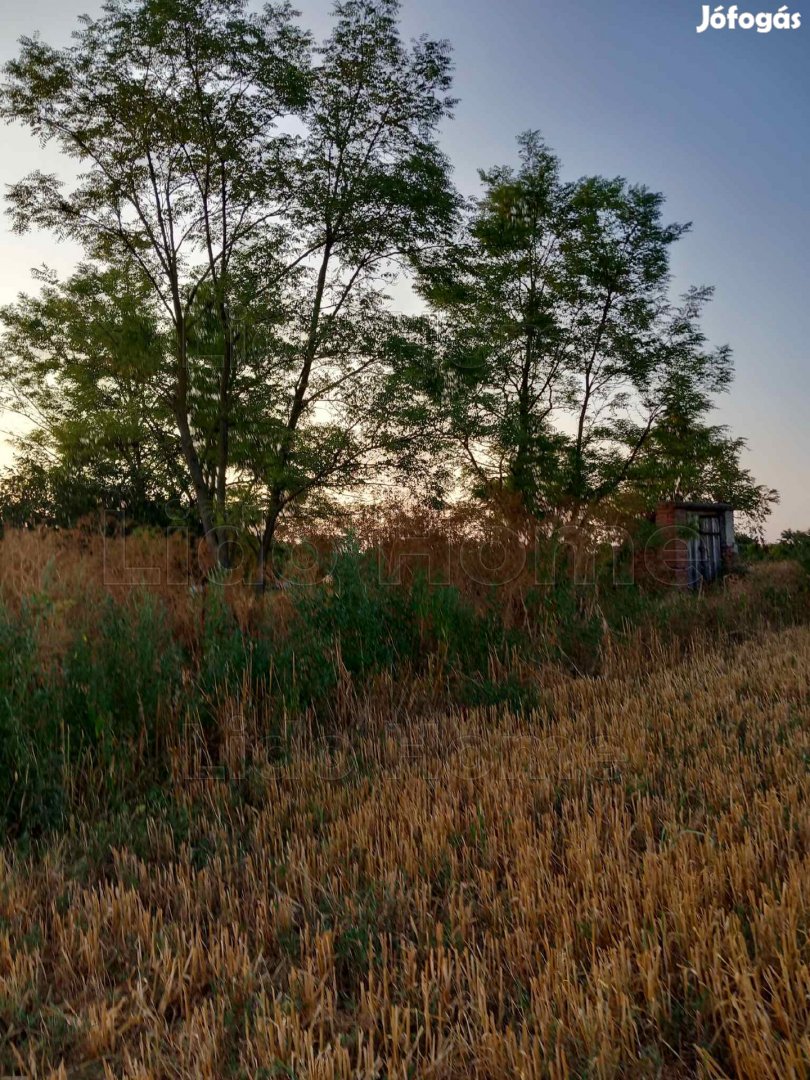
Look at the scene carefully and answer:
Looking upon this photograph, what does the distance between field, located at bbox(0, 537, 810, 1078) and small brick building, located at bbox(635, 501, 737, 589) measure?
10.4 meters

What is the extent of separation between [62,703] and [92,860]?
4.84ft

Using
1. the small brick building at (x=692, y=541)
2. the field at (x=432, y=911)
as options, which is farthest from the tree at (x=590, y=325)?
the field at (x=432, y=911)

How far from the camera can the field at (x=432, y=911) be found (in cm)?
266

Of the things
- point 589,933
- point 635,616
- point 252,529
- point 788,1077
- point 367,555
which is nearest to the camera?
point 788,1077

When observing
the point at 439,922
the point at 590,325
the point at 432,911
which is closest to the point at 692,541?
the point at 590,325

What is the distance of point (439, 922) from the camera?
3350 mm

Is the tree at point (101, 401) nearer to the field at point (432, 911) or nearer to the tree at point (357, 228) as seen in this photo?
the tree at point (357, 228)

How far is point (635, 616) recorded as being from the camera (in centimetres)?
1027

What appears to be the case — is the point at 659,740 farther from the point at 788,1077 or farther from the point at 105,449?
the point at 105,449


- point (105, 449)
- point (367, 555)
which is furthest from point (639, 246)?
point (367, 555)

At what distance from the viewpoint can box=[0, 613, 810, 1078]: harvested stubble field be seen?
264 centimetres

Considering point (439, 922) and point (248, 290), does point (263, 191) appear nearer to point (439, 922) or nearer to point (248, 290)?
point (248, 290)

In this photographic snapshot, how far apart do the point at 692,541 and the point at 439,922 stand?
58.9 feet

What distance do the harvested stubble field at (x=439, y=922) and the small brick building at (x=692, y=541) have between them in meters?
11.0
